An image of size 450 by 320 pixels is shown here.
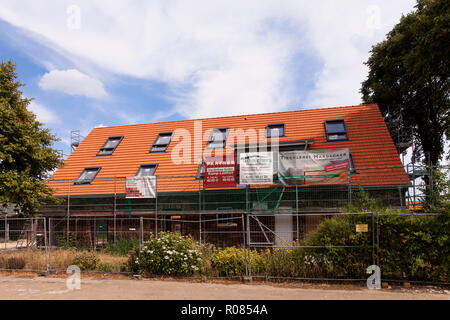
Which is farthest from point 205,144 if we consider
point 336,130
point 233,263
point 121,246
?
point 233,263

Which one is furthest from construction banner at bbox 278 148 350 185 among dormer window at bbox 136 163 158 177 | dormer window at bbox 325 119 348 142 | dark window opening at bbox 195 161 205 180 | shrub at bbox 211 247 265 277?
dormer window at bbox 136 163 158 177

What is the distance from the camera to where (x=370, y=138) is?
18.9 m

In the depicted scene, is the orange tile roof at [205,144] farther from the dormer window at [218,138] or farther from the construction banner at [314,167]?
the construction banner at [314,167]

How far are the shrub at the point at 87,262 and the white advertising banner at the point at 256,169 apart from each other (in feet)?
23.5

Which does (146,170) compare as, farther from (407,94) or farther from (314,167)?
(407,94)

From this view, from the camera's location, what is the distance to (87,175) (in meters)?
20.6

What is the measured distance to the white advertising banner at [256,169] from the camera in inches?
629

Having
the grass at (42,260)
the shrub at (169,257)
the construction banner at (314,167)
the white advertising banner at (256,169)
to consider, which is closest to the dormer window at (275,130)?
the construction banner at (314,167)

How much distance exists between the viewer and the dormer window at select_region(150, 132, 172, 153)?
2142 cm

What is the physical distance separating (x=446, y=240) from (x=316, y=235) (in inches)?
133

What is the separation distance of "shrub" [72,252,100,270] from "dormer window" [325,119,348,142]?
13.6 metres

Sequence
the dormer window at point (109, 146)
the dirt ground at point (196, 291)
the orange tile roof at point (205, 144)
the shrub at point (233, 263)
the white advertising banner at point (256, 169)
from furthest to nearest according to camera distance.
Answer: the dormer window at point (109, 146), the orange tile roof at point (205, 144), the white advertising banner at point (256, 169), the shrub at point (233, 263), the dirt ground at point (196, 291)

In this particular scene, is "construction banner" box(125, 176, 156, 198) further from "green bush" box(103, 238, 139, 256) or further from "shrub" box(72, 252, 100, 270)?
"shrub" box(72, 252, 100, 270)
